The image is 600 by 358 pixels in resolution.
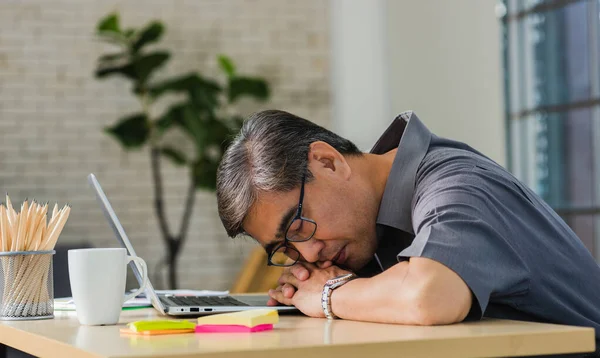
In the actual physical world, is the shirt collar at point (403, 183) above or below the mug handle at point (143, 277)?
above

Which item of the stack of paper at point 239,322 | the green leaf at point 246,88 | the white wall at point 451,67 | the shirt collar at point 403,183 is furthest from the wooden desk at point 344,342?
the green leaf at point 246,88

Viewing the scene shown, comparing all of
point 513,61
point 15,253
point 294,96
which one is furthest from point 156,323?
point 294,96

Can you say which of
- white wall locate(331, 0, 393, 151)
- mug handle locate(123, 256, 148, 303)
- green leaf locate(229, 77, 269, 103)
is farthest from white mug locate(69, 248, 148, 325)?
white wall locate(331, 0, 393, 151)

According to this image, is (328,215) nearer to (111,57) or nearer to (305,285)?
(305,285)

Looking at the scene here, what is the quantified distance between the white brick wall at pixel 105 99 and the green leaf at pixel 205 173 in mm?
466

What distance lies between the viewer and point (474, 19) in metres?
5.21

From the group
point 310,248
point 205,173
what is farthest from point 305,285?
point 205,173

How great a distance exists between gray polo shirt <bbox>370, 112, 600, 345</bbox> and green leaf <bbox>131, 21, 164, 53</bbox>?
3.76 meters

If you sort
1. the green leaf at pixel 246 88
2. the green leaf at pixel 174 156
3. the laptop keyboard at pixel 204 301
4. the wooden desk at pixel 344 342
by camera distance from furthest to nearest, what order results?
the green leaf at pixel 246 88 → the green leaf at pixel 174 156 → the laptop keyboard at pixel 204 301 → the wooden desk at pixel 344 342

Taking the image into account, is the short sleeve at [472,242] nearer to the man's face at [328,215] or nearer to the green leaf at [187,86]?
the man's face at [328,215]

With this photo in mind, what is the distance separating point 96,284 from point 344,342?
0.58 metres

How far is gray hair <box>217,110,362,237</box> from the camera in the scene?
1665 millimetres

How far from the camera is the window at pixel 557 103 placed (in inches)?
182

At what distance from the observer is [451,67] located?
5.43m
